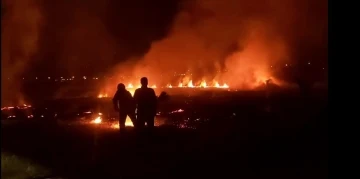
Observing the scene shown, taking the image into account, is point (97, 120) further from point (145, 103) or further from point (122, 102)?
point (145, 103)

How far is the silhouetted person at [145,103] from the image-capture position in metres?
9.38

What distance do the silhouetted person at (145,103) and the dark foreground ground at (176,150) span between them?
13.4 inches

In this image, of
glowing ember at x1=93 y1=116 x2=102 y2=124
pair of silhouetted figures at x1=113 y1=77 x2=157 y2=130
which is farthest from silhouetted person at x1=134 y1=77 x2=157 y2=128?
glowing ember at x1=93 y1=116 x2=102 y2=124

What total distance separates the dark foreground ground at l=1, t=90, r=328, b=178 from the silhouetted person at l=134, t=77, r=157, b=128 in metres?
0.34

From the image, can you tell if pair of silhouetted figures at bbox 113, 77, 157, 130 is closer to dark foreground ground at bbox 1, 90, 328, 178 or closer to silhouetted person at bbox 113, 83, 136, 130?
silhouetted person at bbox 113, 83, 136, 130

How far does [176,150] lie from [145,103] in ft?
5.69

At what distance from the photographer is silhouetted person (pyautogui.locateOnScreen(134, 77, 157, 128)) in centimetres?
938

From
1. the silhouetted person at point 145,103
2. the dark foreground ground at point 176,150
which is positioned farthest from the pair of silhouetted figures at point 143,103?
the dark foreground ground at point 176,150

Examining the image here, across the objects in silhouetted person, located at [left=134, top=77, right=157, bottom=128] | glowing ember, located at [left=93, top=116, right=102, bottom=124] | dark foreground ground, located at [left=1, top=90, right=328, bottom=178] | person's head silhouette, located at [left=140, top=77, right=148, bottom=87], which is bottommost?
dark foreground ground, located at [left=1, top=90, right=328, bottom=178]

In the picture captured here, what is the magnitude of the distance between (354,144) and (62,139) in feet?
19.6

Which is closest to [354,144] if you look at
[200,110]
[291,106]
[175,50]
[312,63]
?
[200,110]

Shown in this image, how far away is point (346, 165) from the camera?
5895 millimetres

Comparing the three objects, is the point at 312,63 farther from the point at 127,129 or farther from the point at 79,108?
the point at 127,129

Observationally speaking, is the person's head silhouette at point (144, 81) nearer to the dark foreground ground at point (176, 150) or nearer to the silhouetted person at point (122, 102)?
the silhouetted person at point (122, 102)
